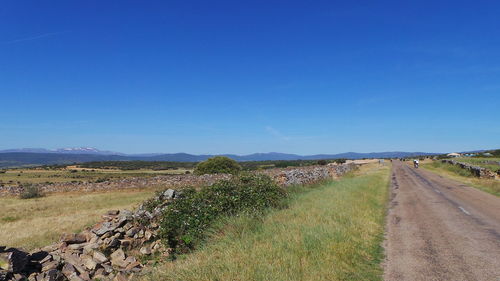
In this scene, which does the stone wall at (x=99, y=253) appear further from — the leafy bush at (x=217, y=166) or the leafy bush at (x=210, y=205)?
the leafy bush at (x=217, y=166)

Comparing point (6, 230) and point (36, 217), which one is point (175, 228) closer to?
point (6, 230)

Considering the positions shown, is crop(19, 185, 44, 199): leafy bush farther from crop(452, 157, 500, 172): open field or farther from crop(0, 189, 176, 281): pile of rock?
crop(452, 157, 500, 172): open field

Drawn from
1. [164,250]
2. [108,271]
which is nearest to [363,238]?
[164,250]

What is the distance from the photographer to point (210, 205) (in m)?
12.1

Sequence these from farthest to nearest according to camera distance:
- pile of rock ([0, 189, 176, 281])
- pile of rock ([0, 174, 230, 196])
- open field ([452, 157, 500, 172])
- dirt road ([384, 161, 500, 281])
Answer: open field ([452, 157, 500, 172]) → pile of rock ([0, 174, 230, 196]) → pile of rock ([0, 189, 176, 281]) → dirt road ([384, 161, 500, 281])

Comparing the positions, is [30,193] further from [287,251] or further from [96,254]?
[287,251]

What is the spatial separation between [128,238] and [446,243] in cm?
973

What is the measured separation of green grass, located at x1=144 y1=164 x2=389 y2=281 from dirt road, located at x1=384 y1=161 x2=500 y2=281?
1.78ft

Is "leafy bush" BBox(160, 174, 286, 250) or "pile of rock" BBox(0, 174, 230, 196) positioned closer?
"leafy bush" BBox(160, 174, 286, 250)

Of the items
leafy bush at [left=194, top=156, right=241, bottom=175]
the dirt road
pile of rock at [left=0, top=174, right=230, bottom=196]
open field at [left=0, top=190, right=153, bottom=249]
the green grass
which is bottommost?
open field at [left=0, top=190, right=153, bottom=249]

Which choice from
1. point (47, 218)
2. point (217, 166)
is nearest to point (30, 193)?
point (47, 218)

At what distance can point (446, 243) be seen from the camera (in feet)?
31.6

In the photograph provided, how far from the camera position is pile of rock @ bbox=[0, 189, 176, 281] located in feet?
26.4

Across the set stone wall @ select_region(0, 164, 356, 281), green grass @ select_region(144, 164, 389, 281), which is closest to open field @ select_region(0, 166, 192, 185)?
stone wall @ select_region(0, 164, 356, 281)
